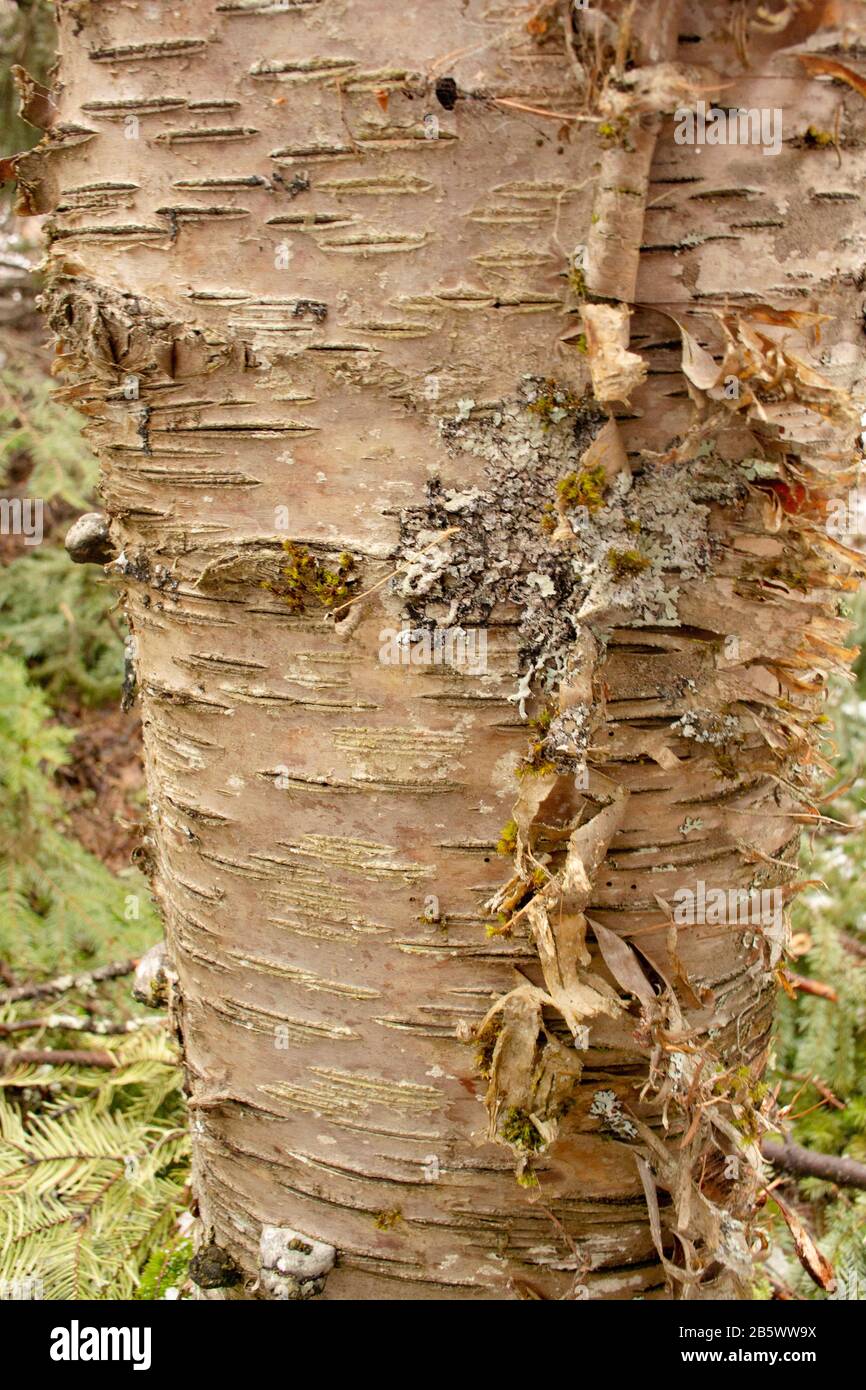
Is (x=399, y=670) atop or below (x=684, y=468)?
below

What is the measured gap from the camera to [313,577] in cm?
118

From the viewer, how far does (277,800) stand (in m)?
1.29

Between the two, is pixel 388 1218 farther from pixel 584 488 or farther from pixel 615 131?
pixel 615 131

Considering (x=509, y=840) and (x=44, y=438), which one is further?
(x=44, y=438)

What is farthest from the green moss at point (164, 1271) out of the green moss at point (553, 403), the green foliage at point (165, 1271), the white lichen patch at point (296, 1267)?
the green moss at point (553, 403)

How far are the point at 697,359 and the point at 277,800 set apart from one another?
0.71 meters

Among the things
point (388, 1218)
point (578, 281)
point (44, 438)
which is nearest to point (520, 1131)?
point (388, 1218)

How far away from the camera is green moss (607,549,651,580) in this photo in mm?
1155

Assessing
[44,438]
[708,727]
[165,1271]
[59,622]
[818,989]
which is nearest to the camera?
[708,727]

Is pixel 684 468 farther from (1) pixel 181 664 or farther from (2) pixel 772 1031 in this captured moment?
(2) pixel 772 1031

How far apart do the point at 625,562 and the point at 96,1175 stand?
1.84m

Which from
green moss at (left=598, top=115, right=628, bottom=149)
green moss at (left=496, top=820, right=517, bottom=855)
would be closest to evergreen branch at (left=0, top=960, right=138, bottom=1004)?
green moss at (left=496, top=820, right=517, bottom=855)

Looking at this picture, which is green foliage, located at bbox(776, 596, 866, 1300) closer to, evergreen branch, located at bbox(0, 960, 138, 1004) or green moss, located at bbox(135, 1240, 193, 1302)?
green moss, located at bbox(135, 1240, 193, 1302)
